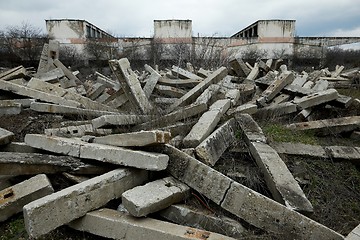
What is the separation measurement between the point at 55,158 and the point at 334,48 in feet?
85.7

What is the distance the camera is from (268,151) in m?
3.58

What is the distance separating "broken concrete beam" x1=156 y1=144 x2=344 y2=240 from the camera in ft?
8.34

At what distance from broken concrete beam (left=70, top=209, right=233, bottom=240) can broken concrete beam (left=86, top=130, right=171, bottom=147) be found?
0.74 metres

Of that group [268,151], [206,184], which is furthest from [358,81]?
[206,184]

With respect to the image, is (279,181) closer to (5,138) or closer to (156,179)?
(156,179)

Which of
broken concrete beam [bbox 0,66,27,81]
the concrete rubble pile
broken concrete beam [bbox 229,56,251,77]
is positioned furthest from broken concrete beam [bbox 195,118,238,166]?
broken concrete beam [bbox 0,66,27,81]

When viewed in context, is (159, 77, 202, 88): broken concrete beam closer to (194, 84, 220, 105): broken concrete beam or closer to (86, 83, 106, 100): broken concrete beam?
(194, 84, 220, 105): broken concrete beam

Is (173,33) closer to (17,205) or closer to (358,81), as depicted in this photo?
(358,81)

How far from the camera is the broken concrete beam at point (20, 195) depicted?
3.04m

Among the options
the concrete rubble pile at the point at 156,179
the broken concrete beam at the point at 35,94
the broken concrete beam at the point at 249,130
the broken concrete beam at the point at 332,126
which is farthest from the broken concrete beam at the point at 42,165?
the broken concrete beam at the point at 332,126

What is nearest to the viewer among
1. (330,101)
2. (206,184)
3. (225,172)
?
(206,184)

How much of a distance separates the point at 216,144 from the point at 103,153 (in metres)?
1.39

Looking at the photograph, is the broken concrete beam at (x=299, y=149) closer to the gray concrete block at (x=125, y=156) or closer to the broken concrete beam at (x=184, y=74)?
the gray concrete block at (x=125, y=156)

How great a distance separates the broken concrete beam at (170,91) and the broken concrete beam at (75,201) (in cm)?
375
